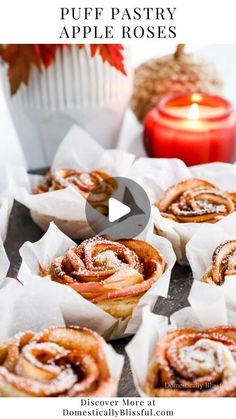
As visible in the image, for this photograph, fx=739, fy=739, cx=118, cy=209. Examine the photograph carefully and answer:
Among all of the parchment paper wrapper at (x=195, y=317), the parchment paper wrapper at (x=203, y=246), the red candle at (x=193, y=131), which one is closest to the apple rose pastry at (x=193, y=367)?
the parchment paper wrapper at (x=195, y=317)

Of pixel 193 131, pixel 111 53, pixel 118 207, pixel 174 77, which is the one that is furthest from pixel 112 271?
pixel 174 77

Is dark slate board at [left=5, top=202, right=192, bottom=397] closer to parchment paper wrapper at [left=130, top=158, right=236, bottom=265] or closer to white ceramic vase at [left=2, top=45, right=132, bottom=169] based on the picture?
parchment paper wrapper at [left=130, top=158, right=236, bottom=265]

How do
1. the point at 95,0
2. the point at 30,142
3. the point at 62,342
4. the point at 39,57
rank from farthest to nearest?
the point at 30,142, the point at 39,57, the point at 95,0, the point at 62,342

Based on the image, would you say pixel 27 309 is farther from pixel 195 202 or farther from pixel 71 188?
pixel 195 202

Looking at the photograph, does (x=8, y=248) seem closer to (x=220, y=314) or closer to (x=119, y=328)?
(x=119, y=328)

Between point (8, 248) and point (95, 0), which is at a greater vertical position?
point (95, 0)

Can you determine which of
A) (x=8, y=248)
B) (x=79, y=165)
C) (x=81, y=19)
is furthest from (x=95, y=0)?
(x=8, y=248)

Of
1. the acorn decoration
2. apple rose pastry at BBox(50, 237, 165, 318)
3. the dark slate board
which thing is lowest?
the dark slate board

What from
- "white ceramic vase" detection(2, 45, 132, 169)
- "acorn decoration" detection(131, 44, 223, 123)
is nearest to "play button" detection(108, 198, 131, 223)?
"white ceramic vase" detection(2, 45, 132, 169)
